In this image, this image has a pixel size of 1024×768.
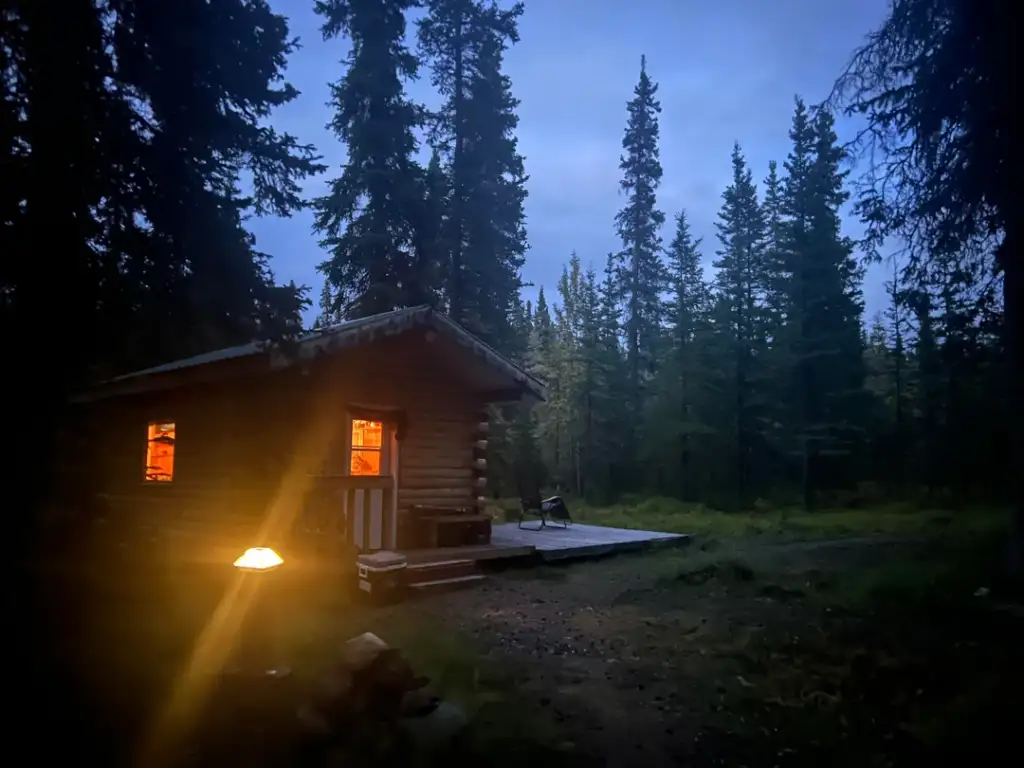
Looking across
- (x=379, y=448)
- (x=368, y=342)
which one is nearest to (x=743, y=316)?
(x=379, y=448)

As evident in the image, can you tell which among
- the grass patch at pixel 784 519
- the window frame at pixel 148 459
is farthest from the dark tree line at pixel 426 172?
the window frame at pixel 148 459

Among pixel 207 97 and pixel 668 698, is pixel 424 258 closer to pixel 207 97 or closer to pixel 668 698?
pixel 207 97

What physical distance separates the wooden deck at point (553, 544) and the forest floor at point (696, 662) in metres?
1.03

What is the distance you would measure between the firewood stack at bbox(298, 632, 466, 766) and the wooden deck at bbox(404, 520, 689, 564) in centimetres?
614

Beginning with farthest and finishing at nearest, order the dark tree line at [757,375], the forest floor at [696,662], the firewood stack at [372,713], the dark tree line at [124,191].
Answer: the dark tree line at [757,375] < the dark tree line at [124,191] < the forest floor at [696,662] < the firewood stack at [372,713]

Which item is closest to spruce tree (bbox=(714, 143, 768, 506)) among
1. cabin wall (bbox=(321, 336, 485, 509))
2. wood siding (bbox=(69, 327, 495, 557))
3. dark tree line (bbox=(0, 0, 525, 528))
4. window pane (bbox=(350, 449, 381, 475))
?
cabin wall (bbox=(321, 336, 485, 509))

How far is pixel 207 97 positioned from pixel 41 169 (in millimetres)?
1883

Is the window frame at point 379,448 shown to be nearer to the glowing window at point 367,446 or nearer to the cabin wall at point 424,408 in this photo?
the glowing window at point 367,446

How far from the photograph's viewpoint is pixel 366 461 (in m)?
13.1

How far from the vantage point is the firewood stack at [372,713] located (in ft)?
13.7

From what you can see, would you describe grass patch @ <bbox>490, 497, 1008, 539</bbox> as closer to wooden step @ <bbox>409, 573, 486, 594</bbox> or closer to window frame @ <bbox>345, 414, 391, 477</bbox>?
window frame @ <bbox>345, 414, 391, 477</bbox>

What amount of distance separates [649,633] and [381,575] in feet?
11.7

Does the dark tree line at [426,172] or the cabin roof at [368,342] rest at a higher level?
the dark tree line at [426,172]

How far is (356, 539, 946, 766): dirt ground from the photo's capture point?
17.3 ft
